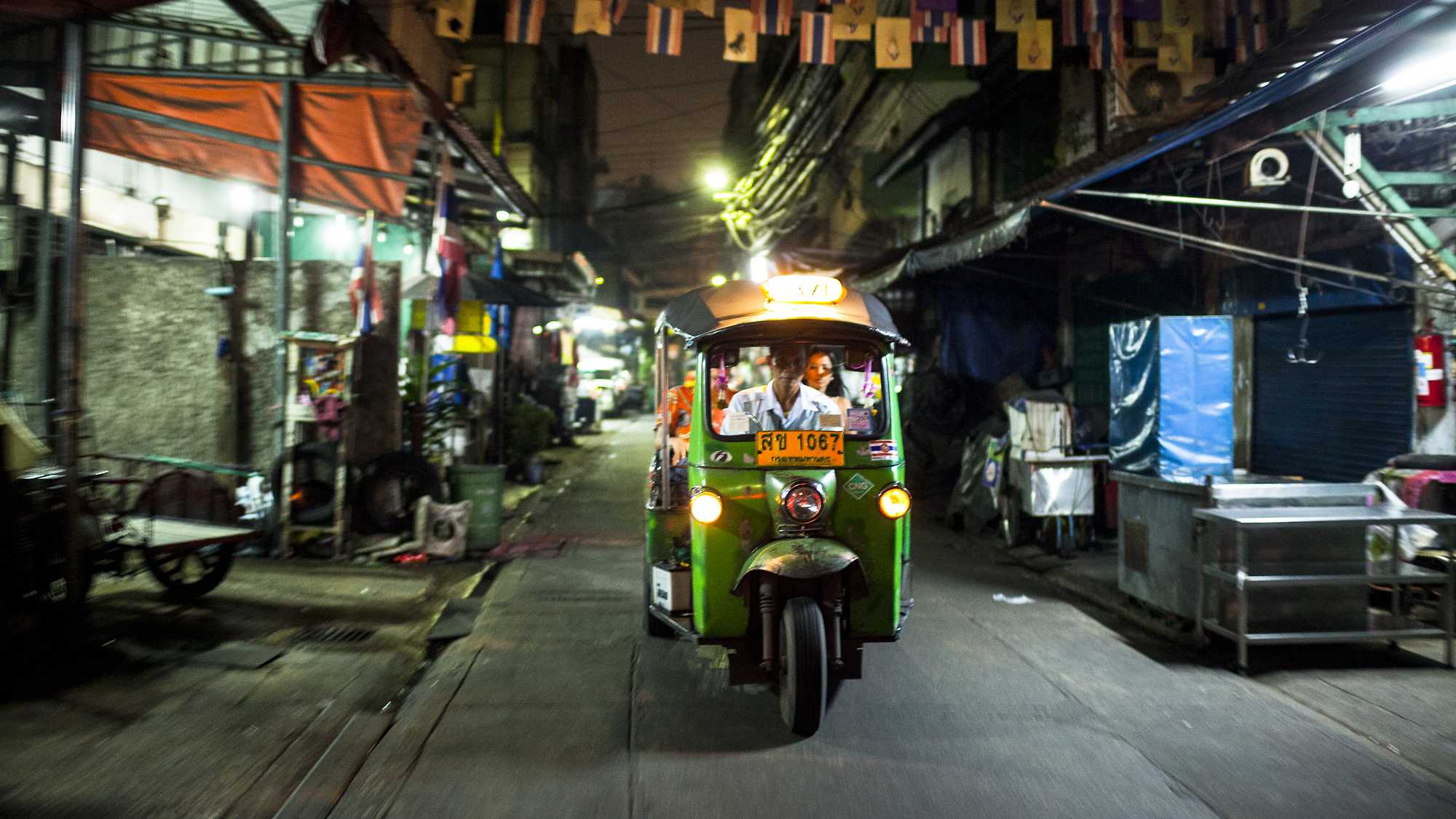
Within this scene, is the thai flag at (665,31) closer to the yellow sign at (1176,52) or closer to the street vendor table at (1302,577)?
the yellow sign at (1176,52)

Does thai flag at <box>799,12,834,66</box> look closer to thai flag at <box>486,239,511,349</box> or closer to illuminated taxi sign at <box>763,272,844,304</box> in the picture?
illuminated taxi sign at <box>763,272,844,304</box>

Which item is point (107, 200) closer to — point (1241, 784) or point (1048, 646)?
point (1048, 646)

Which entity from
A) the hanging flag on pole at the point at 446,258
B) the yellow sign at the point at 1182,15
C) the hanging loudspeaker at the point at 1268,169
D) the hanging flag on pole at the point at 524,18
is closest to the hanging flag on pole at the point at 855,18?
the hanging flag on pole at the point at 524,18

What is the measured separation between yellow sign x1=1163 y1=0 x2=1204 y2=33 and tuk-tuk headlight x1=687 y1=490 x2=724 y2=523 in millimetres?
8985

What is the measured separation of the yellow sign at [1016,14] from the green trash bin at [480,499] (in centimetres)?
778

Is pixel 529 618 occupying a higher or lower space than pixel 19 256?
lower

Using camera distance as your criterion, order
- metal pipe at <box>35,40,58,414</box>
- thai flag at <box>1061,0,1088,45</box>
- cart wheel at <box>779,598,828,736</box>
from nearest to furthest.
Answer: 1. cart wheel at <box>779,598,828,736</box>
2. metal pipe at <box>35,40,58,414</box>
3. thai flag at <box>1061,0,1088,45</box>

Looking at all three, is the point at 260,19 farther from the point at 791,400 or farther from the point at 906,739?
the point at 906,739

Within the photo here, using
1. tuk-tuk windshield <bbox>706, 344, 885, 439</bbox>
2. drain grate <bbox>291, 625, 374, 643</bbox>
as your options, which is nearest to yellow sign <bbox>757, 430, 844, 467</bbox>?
tuk-tuk windshield <bbox>706, 344, 885, 439</bbox>

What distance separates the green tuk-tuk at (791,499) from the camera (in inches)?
183

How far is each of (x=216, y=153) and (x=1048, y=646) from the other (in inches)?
402

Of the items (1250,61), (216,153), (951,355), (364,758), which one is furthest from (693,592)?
(951,355)

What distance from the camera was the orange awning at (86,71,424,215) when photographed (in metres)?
8.92

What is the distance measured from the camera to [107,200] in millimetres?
10867
